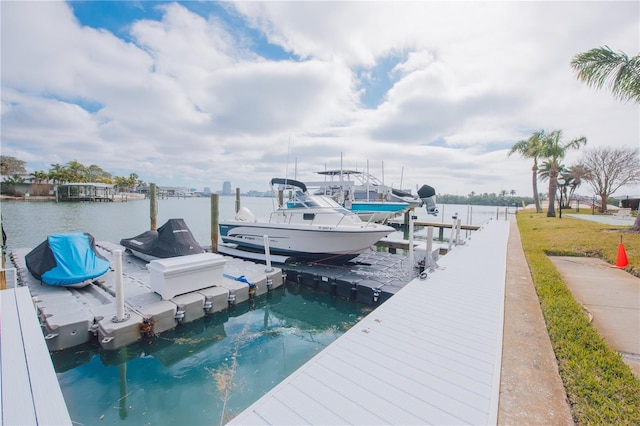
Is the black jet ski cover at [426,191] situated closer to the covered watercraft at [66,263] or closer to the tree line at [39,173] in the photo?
the covered watercraft at [66,263]

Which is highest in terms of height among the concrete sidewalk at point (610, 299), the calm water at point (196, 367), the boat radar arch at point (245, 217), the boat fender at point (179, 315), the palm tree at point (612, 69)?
the palm tree at point (612, 69)

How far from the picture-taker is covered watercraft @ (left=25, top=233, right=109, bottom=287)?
552cm

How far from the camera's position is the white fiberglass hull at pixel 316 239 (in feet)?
27.7

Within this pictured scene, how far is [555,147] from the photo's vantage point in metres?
22.9

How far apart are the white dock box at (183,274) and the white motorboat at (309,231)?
6.84 ft

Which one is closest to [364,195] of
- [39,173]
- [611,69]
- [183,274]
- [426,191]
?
[426,191]

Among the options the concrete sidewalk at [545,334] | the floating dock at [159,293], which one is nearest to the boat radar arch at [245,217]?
the floating dock at [159,293]

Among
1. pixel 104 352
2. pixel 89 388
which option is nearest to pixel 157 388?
pixel 89 388

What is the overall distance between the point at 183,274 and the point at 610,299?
7735 mm

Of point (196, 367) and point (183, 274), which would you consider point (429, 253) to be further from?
point (183, 274)

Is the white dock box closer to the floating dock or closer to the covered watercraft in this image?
the floating dock

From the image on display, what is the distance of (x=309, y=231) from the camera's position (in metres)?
8.79

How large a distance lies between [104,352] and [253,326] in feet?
8.05

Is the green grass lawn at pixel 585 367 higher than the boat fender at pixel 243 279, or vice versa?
the green grass lawn at pixel 585 367
